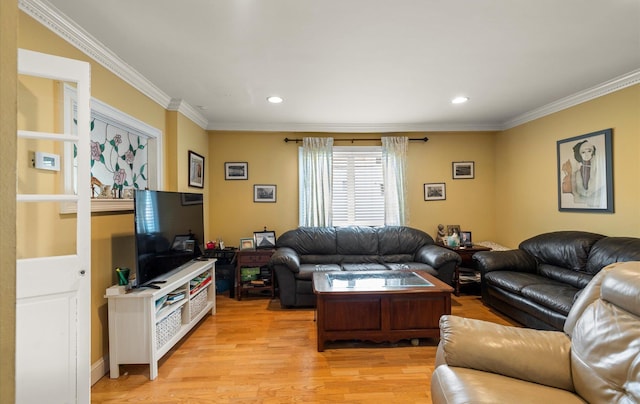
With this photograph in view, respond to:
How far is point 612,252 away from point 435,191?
91.7 inches

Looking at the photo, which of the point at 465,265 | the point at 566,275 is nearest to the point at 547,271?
the point at 566,275

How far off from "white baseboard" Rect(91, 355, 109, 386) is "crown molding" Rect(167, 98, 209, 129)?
2.63 m

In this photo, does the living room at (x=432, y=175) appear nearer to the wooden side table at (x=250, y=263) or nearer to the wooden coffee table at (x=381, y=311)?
the wooden side table at (x=250, y=263)

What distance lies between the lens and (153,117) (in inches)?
123

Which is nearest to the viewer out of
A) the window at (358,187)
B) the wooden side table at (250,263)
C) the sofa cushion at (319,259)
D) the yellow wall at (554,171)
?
the yellow wall at (554,171)

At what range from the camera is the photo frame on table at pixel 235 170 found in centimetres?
459

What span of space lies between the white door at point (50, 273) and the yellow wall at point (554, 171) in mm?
4646

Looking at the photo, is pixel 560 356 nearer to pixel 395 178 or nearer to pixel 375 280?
pixel 375 280

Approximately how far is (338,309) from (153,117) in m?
2.80

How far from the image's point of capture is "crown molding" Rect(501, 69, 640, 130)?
282cm

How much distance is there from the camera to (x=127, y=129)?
2852mm

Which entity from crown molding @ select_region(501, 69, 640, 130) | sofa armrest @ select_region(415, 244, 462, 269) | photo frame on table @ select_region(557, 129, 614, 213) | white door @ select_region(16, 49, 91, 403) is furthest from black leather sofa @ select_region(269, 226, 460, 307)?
white door @ select_region(16, 49, 91, 403)

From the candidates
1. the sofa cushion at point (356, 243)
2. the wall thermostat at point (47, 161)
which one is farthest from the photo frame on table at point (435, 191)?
the wall thermostat at point (47, 161)

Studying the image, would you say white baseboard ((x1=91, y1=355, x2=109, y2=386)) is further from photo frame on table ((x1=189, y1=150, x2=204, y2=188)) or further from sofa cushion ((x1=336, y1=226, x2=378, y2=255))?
sofa cushion ((x1=336, y1=226, x2=378, y2=255))
